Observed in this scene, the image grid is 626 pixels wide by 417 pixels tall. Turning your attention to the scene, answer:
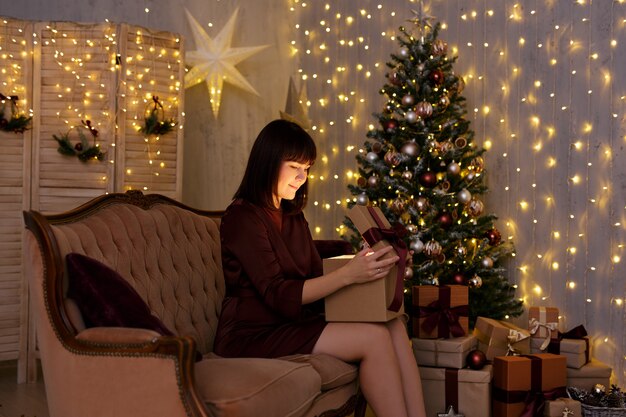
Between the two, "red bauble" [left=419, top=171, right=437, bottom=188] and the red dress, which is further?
"red bauble" [left=419, top=171, right=437, bottom=188]

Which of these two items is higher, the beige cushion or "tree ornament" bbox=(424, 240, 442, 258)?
"tree ornament" bbox=(424, 240, 442, 258)

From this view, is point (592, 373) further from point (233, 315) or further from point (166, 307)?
point (166, 307)

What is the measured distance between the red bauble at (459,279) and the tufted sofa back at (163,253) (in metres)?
1.33

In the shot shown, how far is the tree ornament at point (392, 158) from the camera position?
363 centimetres

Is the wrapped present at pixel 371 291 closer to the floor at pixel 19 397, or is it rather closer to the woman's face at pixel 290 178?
the woman's face at pixel 290 178

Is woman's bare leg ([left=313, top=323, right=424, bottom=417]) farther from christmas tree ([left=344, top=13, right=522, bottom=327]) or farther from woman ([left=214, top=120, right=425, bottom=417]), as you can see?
christmas tree ([left=344, top=13, right=522, bottom=327])

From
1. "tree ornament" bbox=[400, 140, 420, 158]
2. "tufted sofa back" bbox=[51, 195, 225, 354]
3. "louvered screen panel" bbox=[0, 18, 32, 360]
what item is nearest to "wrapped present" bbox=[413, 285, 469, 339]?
"tree ornament" bbox=[400, 140, 420, 158]

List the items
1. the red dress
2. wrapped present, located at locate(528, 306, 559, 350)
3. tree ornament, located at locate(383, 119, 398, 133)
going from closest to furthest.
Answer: the red dress < wrapped present, located at locate(528, 306, 559, 350) < tree ornament, located at locate(383, 119, 398, 133)

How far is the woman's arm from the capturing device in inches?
87.8

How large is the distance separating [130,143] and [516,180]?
7.41 feet

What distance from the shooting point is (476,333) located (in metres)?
3.32

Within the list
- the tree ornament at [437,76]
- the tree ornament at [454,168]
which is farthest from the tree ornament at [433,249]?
the tree ornament at [437,76]

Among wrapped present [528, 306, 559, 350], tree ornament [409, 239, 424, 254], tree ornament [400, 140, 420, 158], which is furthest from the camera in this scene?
tree ornament [400, 140, 420, 158]

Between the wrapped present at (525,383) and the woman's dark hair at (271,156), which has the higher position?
the woman's dark hair at (271,156)
